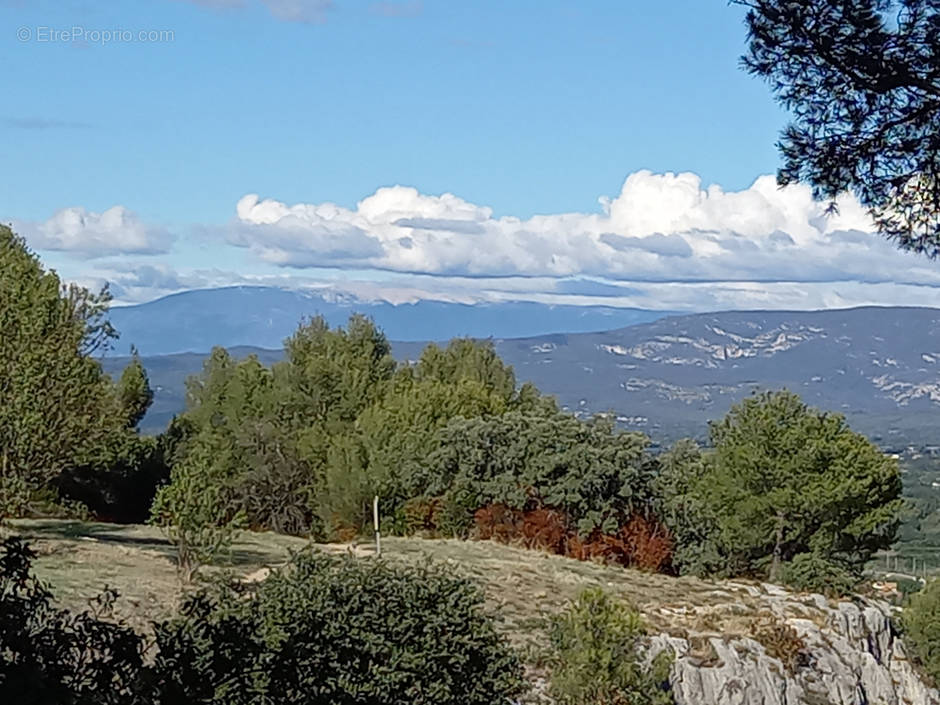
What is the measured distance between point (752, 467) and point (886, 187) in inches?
822

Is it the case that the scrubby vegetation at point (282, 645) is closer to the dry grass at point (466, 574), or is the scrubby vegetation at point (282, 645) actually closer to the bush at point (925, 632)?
the dry grass at point (466, 574)

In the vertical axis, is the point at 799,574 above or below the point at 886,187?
below

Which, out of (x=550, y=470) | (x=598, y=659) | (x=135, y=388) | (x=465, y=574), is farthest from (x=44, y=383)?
(x=135, y=388)

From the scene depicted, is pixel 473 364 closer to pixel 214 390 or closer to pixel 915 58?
pixel 214 390

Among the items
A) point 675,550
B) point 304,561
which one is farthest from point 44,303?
point 675,550

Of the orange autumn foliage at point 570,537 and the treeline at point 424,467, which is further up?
the treeline at point 424,467

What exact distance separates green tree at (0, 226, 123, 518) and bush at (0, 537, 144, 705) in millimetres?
9638

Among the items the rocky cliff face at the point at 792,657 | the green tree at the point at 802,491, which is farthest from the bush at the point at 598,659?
the green tree at the point at 802,491

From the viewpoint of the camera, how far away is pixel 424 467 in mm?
34188

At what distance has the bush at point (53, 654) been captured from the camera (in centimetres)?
691

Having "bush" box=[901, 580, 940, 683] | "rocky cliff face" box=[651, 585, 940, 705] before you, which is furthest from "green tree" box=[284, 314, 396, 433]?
"rocky cliff face" box=[651, 585, 940, 705]

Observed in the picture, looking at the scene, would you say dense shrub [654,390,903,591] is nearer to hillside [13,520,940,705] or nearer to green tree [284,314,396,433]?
hillside [13,520,940,705]

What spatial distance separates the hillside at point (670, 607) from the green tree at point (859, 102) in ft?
31.1

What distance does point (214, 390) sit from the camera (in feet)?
155
